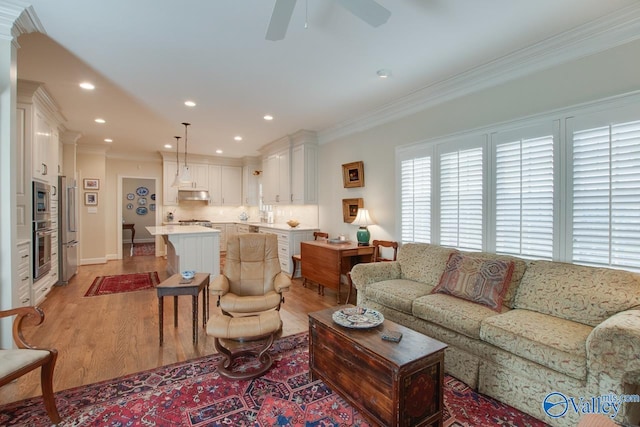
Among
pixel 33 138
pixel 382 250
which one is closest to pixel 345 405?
pixel 382 250

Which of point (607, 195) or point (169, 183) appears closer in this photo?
point (607, 195)

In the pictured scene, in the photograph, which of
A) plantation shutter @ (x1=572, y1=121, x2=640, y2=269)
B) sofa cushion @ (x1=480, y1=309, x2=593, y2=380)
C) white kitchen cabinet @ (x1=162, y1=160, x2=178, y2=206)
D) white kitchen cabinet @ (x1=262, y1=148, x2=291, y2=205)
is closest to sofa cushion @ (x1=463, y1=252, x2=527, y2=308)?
sofa cushion @ (x1=480, y1=309, x2=593, y2=380)

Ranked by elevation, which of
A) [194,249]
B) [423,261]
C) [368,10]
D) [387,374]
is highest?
[368,10]

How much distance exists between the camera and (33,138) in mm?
3758

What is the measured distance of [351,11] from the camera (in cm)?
175

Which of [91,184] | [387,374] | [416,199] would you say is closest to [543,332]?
[387,374]

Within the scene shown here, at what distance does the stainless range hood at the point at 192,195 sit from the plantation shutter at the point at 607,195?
25.3 feet

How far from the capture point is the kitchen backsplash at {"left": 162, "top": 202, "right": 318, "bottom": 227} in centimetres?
631

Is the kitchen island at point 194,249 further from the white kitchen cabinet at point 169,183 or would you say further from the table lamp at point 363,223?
the white kitchen cabinet at point 169,183

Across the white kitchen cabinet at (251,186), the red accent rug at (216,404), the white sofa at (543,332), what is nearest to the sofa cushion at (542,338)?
the white sofa at (543,332)

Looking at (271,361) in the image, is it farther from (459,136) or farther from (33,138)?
(33,138)

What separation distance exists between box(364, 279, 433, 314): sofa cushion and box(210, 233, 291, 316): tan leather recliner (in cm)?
90

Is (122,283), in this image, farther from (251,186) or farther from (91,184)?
(251,186)

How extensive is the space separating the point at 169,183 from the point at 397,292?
6.95 m
